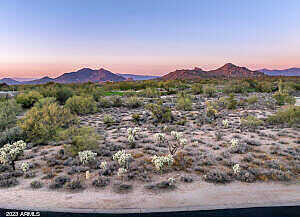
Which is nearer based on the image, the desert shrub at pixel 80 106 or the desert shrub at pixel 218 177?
the desert shrub at pixel 218 177

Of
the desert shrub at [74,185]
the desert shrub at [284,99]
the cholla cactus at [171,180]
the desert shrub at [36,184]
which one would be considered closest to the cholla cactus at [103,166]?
the desert shrub at [74,185]

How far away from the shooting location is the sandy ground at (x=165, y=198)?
5.57 meters

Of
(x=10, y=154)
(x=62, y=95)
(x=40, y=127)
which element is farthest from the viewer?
(x=62, y=95)

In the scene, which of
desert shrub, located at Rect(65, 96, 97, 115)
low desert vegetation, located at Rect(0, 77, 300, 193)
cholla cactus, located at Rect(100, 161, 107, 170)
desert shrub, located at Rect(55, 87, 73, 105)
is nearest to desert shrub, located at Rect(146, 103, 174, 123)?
low desert vegetation, located at Rect(0, 77, 300, 193)

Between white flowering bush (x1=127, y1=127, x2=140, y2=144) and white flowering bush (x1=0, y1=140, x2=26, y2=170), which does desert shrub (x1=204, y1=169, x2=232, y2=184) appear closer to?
white flowering bush (x1=127, y1=127, x2=140, y2=144)

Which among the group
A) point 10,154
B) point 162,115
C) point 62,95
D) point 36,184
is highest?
point 62,95

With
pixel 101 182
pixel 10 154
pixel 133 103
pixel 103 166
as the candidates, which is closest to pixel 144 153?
Answer: pixel 103 166

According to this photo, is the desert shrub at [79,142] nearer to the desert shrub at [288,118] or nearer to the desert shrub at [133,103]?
the desert shrub at [288,118]

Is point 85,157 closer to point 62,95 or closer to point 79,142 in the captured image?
point 79,142

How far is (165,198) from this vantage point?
5.95m

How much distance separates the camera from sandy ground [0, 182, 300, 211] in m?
5.57

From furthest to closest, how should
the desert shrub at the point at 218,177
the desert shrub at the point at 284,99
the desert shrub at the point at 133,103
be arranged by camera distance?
the desert shrub at the point at 133,103 → the desert shrub at the point at 284,99 → the desert shrub at the point at 218,177

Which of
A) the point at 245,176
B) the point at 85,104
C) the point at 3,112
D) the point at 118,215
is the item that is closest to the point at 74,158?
the point at 118,215

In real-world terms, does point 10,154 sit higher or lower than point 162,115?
lower
